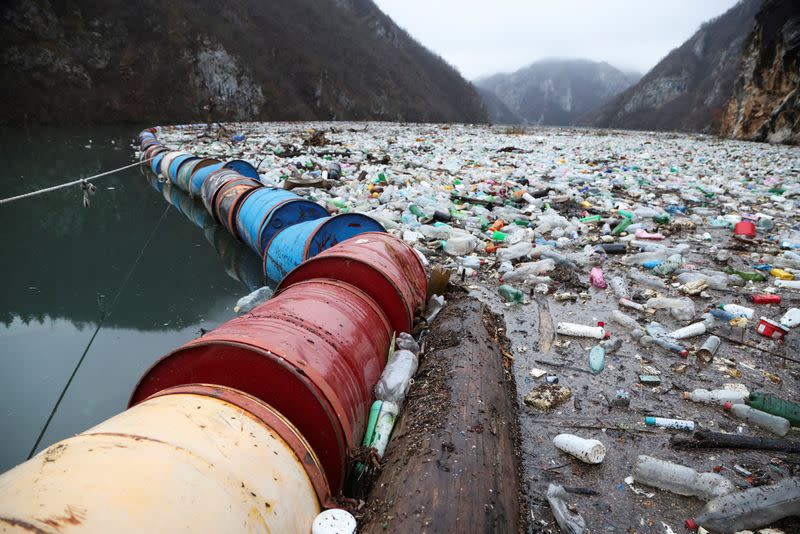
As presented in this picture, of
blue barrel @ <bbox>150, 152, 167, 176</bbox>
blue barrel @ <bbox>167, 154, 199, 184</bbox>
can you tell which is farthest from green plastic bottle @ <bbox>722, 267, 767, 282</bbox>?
blue barrel @ <bbox>150, 152, 167, 176</bbox>

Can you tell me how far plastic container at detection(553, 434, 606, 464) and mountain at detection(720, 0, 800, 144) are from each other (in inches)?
721

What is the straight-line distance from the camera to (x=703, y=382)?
204cm

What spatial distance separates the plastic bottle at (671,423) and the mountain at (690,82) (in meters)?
63.5

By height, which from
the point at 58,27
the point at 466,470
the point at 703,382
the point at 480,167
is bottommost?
the point at 703,382

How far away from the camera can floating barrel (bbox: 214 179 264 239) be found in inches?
160

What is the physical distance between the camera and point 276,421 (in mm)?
1124

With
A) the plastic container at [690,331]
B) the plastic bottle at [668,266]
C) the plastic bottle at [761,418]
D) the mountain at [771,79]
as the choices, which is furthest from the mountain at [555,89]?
the plastic bottle at [761,418]

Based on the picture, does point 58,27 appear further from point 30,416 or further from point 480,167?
point 30,416

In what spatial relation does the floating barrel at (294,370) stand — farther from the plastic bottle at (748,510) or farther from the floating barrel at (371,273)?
the plastic bottle at (748,510)

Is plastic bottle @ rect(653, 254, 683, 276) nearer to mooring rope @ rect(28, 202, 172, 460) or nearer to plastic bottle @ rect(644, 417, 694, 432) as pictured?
plastic bottle @ rect(644, 417, 694, 432)

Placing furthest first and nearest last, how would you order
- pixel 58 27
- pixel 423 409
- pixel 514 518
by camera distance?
pixel 58 27 < pixel 423 409 < pixel 514 518

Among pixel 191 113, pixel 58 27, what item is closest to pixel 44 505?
pixel 191 113

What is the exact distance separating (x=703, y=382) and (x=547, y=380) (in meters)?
0.74

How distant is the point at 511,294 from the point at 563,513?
1738mm
